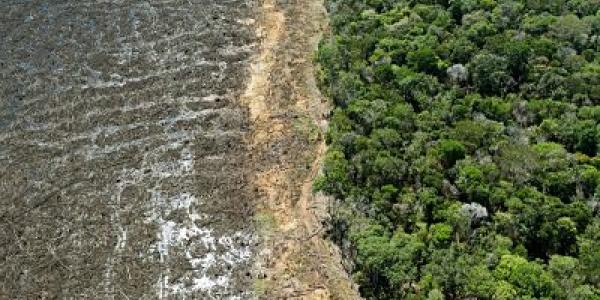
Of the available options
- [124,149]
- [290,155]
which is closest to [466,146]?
[290,155]

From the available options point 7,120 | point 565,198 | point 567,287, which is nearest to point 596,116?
point 565,198

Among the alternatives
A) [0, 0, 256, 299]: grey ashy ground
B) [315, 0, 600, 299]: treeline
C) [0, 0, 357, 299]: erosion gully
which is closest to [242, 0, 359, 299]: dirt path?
[0, 0, 357, 299]: erosion gully

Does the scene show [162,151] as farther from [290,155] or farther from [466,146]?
[466,146]

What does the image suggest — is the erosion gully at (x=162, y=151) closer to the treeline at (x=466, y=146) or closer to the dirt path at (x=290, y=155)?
the dirt path at (x=290, y=155)

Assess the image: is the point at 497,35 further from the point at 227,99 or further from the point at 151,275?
the point at 151,275

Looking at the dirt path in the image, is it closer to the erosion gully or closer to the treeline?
the erosion gully

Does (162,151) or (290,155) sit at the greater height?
(290,155)

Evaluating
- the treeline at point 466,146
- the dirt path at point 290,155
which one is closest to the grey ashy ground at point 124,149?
the dirt path at point 290,155
